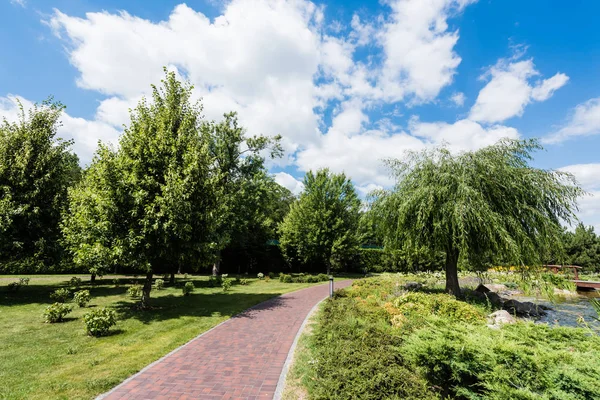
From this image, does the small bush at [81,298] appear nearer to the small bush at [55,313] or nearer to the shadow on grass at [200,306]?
the shadow on grass at [200,306]

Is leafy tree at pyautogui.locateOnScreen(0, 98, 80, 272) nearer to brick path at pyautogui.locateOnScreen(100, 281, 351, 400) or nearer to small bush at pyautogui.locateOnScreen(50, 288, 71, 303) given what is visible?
small bush at pyautogui.locateOnScreen(50, 288, 71, 303)

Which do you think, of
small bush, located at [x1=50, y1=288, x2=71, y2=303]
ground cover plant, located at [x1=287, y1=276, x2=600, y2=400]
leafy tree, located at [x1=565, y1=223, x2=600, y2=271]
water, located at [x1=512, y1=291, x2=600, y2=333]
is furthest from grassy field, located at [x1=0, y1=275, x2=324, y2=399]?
leafy tree, located at [x1=565, y1=223, x2=600, y2=271]

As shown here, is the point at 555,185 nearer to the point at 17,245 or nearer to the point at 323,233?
the point at 323,233

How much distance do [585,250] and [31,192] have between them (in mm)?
61280

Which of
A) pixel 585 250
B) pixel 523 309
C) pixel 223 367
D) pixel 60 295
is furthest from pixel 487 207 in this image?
pixel 585 250

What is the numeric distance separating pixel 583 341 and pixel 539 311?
12.8 m

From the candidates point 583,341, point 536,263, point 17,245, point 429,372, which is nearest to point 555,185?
point 536,263

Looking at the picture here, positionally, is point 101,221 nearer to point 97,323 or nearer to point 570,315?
point 97,323

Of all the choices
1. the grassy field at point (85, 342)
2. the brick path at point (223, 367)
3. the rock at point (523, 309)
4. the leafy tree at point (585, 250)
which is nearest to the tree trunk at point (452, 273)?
the rock at point (523, 309)

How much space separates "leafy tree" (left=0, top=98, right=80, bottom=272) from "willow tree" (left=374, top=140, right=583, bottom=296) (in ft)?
62.2

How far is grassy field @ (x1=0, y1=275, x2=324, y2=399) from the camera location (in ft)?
19.3

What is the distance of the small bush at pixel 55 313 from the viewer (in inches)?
416

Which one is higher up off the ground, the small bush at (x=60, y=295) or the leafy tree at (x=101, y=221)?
the leafy tree at (x=101, y=221)

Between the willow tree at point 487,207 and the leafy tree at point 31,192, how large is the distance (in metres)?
19.0
